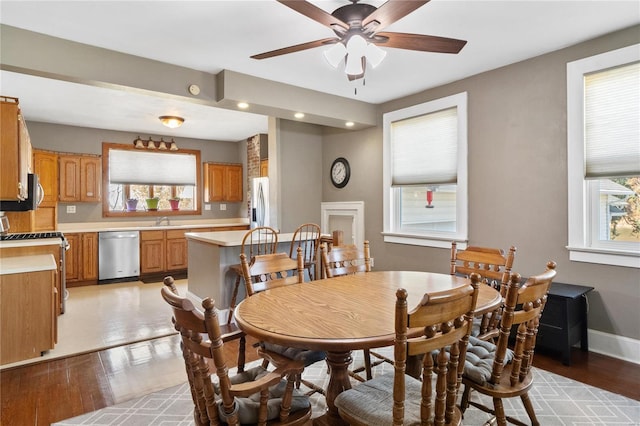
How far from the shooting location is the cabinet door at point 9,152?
3.01 m

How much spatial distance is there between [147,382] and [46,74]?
8.26 ft

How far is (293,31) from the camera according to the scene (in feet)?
9.11

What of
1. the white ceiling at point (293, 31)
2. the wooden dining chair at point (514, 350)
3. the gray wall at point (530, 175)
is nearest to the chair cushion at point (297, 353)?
the wooden dining chair at point (514, 350)

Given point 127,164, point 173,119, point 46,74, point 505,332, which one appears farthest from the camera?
point 127,164

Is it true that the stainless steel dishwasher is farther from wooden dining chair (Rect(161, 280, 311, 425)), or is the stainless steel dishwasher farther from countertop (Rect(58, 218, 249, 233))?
wooden dining chair (Rect(161, 280, 311, 425))

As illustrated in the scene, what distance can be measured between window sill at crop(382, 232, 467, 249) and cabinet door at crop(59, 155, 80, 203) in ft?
16.4

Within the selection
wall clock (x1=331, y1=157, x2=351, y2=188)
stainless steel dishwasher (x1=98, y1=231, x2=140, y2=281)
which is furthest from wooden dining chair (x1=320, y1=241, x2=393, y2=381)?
stainless steel dishwasher (x1=98, y1=231, x2=140, y2=281)

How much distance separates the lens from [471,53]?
10.5ft

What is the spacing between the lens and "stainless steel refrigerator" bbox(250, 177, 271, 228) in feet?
17.8

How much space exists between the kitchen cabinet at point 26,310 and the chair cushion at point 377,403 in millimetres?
2672

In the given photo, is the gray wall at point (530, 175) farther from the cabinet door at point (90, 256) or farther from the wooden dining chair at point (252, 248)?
the cabinet door at point (90, 256)

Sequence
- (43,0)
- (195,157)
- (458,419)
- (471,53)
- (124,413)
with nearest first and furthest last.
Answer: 1. (458,419)
2. (124,413)
3. (43,0)
4. (471,53)
5. (195,157)

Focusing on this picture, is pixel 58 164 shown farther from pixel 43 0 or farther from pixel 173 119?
pixel 43 0

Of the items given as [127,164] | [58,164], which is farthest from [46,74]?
[127,164]
